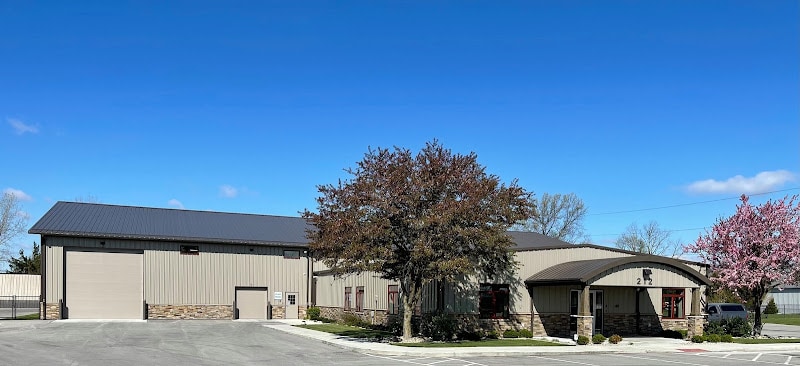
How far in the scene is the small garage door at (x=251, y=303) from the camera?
149 feet

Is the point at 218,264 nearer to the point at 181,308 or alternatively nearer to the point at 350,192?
the point at 181,308

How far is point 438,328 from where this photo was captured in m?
28.8

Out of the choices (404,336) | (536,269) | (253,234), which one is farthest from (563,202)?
(404,336)

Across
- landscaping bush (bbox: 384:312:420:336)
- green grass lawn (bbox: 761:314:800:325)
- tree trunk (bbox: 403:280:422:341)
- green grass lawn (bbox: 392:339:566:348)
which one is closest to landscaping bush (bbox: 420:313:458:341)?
landscaping bush (bbox: 384:312:420:336)

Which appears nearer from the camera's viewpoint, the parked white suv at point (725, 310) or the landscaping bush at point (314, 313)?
the landscaping bush at point (314, 313)

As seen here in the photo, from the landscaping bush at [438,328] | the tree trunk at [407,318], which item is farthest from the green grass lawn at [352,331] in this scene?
the tree trunk at [407,318]

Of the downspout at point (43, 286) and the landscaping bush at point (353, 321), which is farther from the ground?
the downspout at point (43, 286)

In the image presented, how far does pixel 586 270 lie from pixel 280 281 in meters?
22.9

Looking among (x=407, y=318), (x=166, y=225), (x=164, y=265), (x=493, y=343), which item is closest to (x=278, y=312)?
(x=164, y=265)

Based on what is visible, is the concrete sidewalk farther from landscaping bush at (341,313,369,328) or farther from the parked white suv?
the parked white suv

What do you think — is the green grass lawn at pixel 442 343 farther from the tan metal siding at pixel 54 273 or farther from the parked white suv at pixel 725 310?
the parked white suv at pixel 725 310

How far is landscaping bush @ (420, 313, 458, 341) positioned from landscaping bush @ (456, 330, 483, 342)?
0.93 metres

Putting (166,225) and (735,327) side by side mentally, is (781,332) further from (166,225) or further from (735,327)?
(166,225)

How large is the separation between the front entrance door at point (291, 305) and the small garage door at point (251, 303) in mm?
1416
